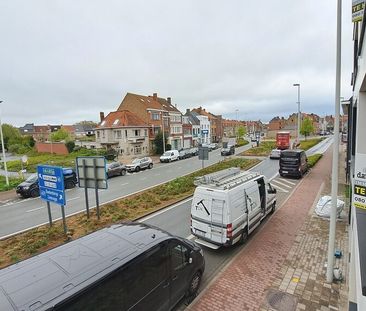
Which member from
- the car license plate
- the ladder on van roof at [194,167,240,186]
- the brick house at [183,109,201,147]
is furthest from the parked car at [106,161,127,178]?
the brick house at [183,109,201,147]

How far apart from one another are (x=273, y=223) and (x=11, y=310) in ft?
32.1

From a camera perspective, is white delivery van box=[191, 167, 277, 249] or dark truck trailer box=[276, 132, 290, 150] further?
dark truck trailer box=[276, 132, 290, 150]

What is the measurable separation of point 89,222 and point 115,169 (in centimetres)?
1399

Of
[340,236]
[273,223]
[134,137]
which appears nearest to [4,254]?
[273,223]

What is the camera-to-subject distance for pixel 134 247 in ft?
16.1

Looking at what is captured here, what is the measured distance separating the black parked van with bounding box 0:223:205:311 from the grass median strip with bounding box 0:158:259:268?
4971mm

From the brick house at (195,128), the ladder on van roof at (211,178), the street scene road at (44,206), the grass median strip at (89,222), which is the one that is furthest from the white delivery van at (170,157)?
the ladder on van roof at (211,178)

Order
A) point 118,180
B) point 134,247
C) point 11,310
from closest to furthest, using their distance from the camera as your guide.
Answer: point 11,310, point 134,247, point 118,180

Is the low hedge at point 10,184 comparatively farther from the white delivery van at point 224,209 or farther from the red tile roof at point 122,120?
the red tile roof at point 122,120

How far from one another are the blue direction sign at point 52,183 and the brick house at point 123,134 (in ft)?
103

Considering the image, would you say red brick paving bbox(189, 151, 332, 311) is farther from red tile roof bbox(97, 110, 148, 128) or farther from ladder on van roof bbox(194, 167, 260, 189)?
red tile roof bbox(97, 110, 148, 128)

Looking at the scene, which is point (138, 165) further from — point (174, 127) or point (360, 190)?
point (174, 127)

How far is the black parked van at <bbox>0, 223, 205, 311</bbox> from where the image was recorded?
3619mm

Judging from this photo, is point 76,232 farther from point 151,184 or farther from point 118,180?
point 118,180
